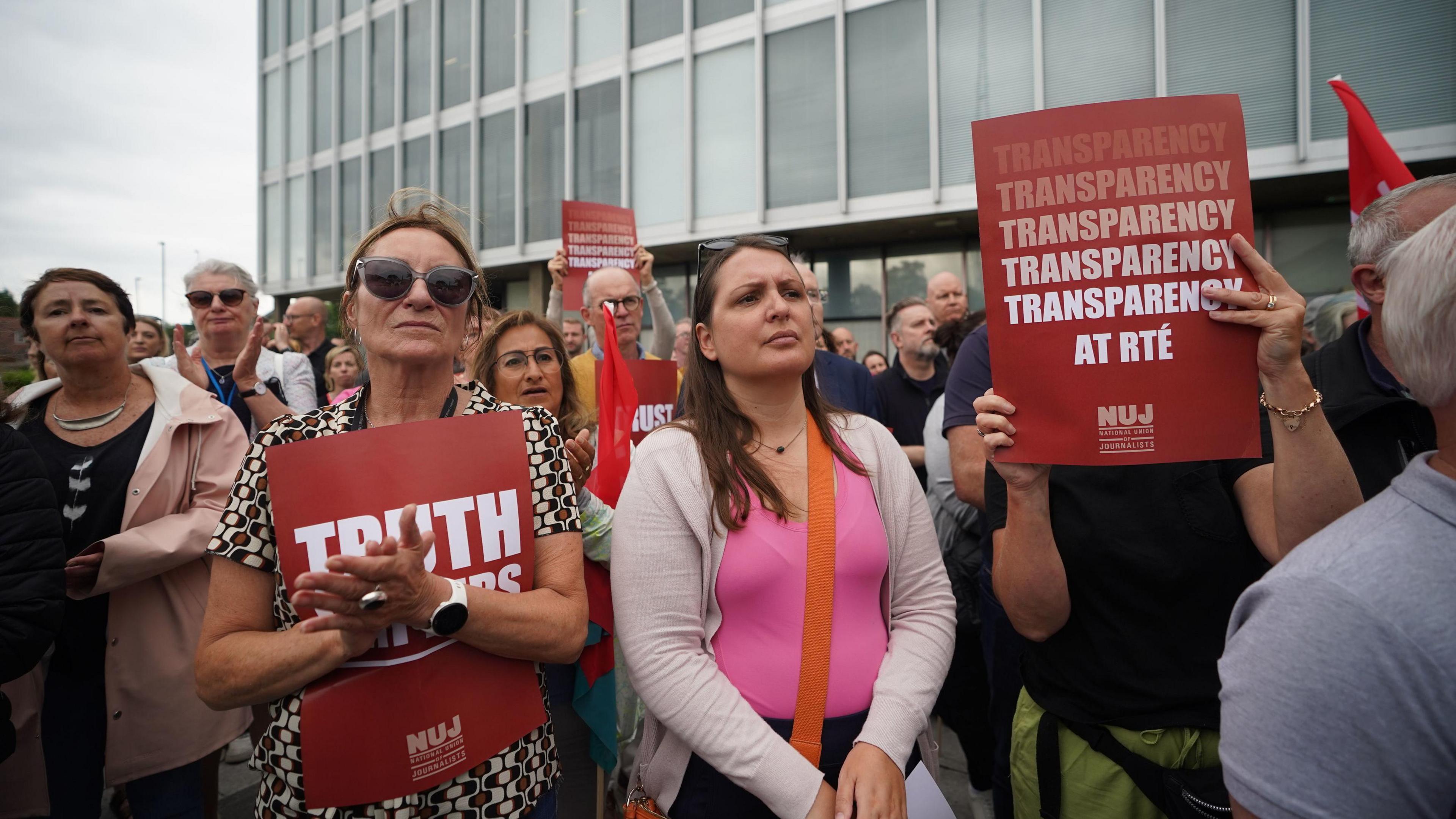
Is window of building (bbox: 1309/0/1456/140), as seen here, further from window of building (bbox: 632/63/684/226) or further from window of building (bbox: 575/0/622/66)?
window of building (bbox: 575/0/622/66)

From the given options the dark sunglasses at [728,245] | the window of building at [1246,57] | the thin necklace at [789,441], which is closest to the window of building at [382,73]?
the window of building at [1246,57]

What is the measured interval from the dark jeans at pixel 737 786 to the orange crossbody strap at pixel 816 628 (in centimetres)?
3

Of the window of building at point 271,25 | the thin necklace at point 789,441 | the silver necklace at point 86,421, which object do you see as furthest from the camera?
the window of building at point 271,25

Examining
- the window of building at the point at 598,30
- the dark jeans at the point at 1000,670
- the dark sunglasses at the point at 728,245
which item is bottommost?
the dark jeans at the point at 1000,670

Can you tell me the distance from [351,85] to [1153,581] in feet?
76.8

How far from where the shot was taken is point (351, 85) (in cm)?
2012

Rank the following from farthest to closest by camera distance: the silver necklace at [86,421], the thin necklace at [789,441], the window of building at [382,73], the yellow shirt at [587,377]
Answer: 1. the window of building at [382,73]
2. the yellow shirt at [587,377]
3. the silver necklace at [86,421]
4. the thin necklace at [789,441]

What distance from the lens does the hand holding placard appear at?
4.32 feet

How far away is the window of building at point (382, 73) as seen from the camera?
62.9 feet

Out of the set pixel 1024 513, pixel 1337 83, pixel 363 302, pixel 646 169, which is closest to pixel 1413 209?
pixel 1337 83

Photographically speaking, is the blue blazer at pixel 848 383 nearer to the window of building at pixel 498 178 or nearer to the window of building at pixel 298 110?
the window of building at pixel 498 178

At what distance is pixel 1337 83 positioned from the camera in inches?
90.7

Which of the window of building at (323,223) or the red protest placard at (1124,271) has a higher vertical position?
the window of building at (323,223)

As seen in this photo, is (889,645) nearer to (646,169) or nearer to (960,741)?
(960,741)
